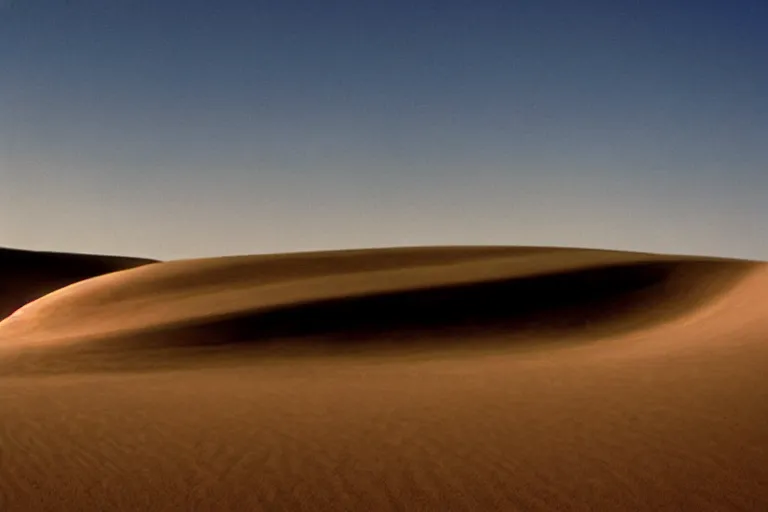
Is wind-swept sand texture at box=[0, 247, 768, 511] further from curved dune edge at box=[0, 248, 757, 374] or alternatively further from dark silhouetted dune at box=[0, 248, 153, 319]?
dark silhouetted dune at box=[0, 248, 153, 319]

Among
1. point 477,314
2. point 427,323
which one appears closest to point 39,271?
point 427,323

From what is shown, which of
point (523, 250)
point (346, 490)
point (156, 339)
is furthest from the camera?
point (523, 250)

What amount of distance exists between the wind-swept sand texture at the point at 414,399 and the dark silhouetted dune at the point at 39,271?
42.5 metres

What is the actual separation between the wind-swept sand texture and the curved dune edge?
0.32 ft

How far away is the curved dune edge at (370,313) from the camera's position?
61.7ft

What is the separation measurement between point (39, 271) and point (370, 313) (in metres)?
61.1

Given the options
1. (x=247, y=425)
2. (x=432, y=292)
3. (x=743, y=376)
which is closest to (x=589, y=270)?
(x=432, y=292)

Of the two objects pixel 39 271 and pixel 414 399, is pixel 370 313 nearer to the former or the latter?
pixel 414 399

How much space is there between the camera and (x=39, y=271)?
242 feet

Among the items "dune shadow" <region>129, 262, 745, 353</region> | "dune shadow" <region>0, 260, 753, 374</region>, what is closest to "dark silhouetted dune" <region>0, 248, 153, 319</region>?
"dune shadow" <region>0, 260, 753, 374</region>

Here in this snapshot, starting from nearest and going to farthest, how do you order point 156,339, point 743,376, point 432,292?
1. point 743,376
2. point 156,339
3. point 432,292

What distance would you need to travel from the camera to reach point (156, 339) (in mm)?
20094

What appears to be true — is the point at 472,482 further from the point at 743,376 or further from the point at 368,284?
the point at 368,284

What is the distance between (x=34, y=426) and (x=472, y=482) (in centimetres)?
545
